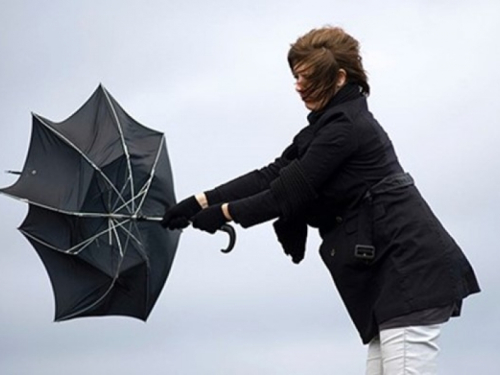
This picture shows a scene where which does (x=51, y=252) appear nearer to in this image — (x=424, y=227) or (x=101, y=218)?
(x=101, y=218)

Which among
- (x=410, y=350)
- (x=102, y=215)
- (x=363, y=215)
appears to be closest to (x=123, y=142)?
(x=102, y=215)

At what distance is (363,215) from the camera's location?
8.64m

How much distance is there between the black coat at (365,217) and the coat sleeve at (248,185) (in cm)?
71

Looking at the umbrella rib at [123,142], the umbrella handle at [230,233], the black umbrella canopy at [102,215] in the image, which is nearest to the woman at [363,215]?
the umbrella handle at [230,233]

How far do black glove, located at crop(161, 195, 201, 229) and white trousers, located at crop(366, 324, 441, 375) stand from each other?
178cm

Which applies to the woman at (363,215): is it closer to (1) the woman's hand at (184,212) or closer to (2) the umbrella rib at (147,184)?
(1) the woman's hand at (184,212)

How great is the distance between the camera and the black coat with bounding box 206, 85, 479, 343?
8.55 meters

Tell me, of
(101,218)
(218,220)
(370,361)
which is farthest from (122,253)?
(370,361)

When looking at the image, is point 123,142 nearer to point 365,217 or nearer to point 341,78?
point 341,78

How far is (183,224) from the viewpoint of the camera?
31.2ft

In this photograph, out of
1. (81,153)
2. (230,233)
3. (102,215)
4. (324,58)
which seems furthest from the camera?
(81,153)

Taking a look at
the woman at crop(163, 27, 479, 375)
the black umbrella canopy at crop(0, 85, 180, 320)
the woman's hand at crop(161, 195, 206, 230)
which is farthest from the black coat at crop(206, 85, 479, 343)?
the black umbrella canopy at crop(0, 85, 180, 320)

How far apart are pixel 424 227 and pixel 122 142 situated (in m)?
3.37

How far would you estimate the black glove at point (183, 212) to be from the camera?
9516 mm
